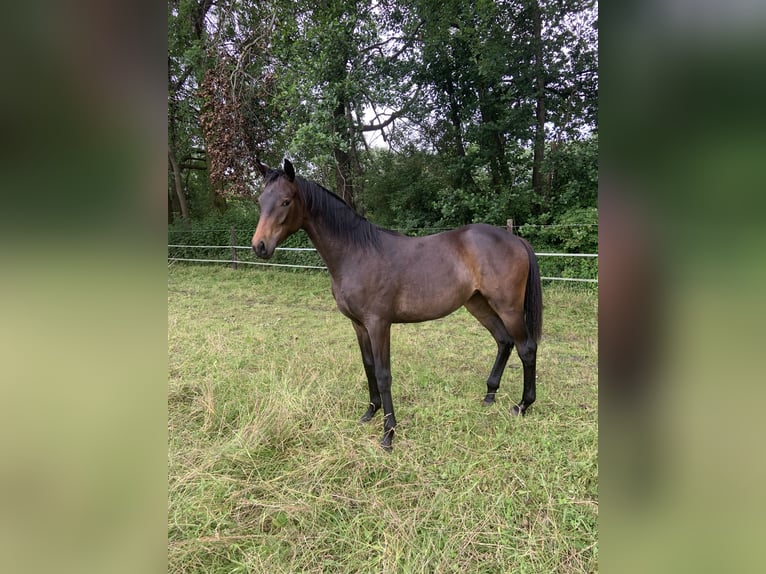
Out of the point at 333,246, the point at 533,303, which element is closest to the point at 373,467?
the point at 333,246

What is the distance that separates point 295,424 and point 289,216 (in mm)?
1209

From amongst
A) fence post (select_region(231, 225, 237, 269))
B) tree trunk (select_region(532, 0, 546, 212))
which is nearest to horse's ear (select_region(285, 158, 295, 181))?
tree trunk (select_region(532, 0, 546, 212))

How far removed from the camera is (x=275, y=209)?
213 centimetres

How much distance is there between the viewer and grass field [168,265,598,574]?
4.60 feet

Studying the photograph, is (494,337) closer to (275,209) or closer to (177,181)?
(275,209)

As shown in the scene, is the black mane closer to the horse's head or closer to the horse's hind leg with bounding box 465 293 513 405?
the horse's head

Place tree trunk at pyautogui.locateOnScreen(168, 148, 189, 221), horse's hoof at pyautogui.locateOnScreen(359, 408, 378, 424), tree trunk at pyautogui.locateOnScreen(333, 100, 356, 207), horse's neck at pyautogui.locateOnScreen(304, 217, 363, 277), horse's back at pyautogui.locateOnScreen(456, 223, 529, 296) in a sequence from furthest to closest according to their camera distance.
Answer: tree trunk at pyautogui.locateOnScreen(168, 148, 189, 221)
tree trunk at pyautogui.locateOnScreen(333, 100, 356, 207)
horse's back at pyautogui.locateOnScreen(456, 223, 529, 296)
horse's hoof at pyautogui.locateOnScreen(359, 408, 378, 424)
horse's neck at pyautogui.locateOnScreen(304, 217, 363, 277)

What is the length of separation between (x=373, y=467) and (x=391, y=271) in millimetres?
1130

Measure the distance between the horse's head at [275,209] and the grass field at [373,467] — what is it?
38.4 inches

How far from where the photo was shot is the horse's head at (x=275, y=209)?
211 cm

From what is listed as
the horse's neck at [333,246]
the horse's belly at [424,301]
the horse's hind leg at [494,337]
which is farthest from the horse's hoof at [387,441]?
the horse's neck at [333,246]
